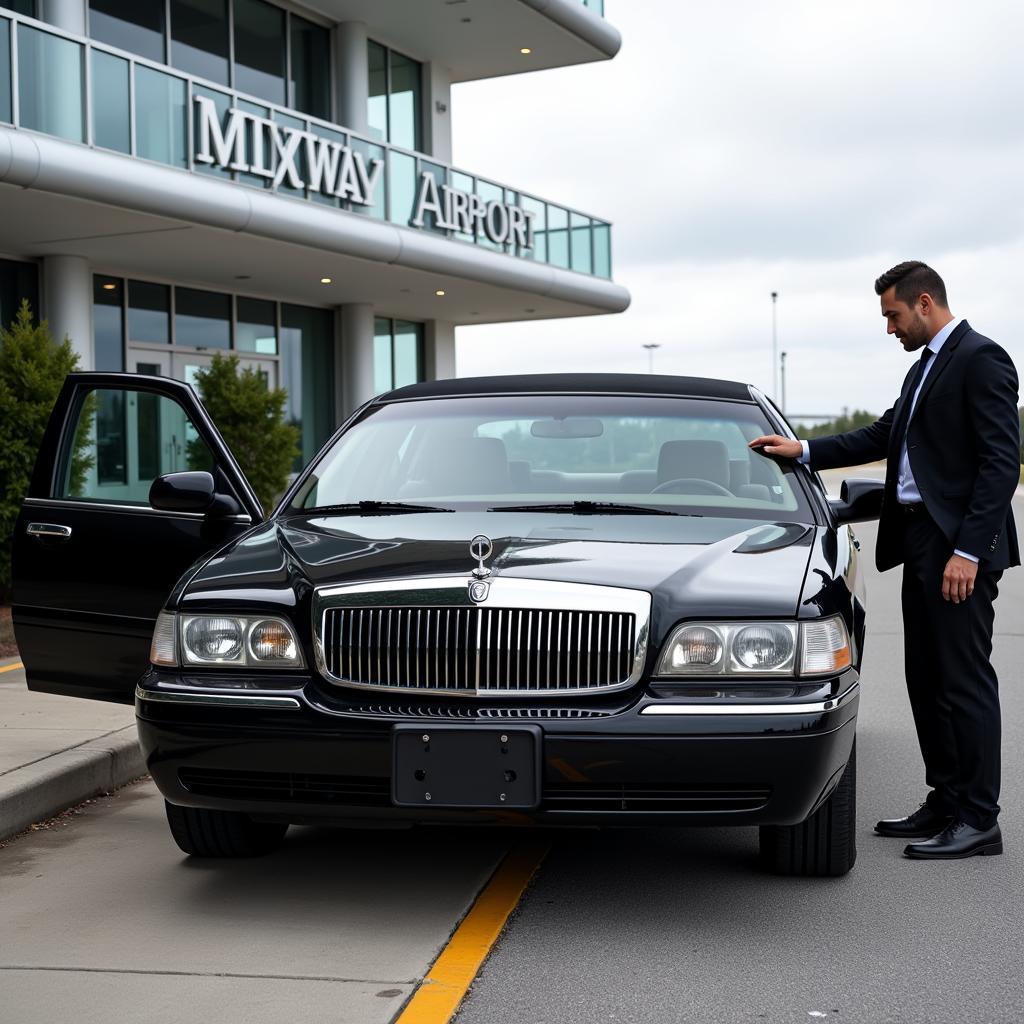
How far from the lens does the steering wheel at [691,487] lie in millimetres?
5145

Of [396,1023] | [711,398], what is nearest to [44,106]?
[711,398]

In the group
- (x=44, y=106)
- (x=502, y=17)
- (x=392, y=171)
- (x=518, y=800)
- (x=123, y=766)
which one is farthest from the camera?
(x=502, y=17)

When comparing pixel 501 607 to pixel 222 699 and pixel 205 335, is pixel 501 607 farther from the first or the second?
pixel 205 335

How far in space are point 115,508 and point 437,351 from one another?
81.3 ft

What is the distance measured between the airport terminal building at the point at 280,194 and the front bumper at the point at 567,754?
1134 centimetres

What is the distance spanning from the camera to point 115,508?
5586 mm

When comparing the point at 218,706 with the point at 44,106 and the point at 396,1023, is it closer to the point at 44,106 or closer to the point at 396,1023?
the point at 396,1023

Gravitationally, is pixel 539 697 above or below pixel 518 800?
above

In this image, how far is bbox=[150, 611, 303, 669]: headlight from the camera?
413 centimetres

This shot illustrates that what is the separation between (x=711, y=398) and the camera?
559 centimetres

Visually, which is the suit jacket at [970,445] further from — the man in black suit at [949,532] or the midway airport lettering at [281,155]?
the midway airport lettering at [281,155]

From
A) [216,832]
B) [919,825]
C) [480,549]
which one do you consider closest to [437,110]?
[919,825]

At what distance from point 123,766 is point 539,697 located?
2.88 metres

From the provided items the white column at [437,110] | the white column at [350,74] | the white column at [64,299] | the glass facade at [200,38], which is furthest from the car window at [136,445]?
the white column at [437,110]
